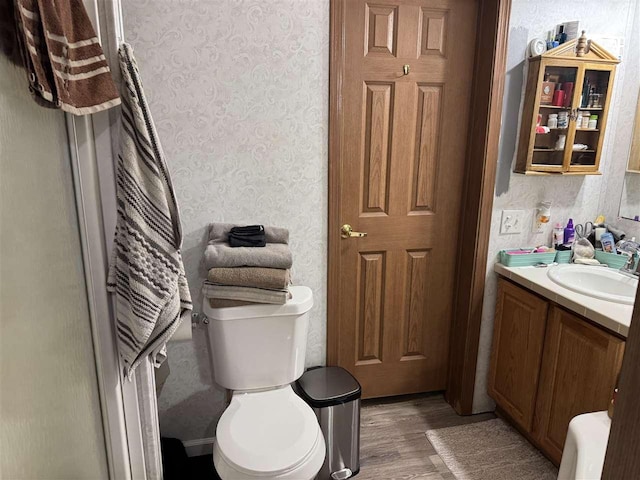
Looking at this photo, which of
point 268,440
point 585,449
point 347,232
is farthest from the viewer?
point 347,232

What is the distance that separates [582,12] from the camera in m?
2.03

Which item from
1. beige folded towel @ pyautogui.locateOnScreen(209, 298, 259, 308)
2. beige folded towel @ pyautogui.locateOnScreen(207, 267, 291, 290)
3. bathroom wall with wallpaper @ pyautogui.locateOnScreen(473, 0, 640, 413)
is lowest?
beige folded towel @ pyautogui.locateOnScreen(209, 298, 259, 308)

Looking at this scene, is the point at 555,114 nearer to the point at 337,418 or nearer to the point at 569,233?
the point at 569,233

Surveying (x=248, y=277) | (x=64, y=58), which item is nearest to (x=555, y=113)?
(x=248, y=277)

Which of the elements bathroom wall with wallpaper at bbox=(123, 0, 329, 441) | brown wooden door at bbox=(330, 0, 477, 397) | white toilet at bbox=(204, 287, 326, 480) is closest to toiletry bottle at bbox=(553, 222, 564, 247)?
brown wooden door at bbox=(330, 0, 477, 397)

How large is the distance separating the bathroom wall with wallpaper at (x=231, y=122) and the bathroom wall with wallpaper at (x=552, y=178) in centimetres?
85

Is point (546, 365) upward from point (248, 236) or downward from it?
downward

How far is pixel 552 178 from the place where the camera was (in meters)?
2.20

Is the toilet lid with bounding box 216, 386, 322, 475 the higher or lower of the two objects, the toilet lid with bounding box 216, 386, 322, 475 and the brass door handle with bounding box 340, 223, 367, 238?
the lower

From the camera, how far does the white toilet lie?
147cm

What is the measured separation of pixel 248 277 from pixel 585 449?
1.14 metres

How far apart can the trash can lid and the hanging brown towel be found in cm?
138

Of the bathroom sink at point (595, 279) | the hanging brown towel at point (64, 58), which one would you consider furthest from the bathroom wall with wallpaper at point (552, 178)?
the hanging brown towel at point (64, 58)

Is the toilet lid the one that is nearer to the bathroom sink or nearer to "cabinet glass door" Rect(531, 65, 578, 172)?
→ the bathroom sink
